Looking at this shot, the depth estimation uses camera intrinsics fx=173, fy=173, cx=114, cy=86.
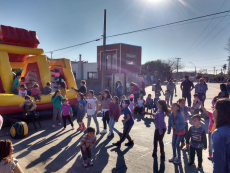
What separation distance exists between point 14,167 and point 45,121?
6.18 metres

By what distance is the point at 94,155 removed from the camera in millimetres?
4500

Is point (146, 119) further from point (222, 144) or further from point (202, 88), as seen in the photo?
point (222, 144)

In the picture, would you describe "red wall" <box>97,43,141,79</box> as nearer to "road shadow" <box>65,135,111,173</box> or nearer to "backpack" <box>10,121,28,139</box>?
"backpack" <box>10,121,28,139</box>

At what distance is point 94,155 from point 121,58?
2097cm

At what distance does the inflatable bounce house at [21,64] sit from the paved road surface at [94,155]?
1.33 m

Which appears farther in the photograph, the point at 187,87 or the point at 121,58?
the point at 121,58

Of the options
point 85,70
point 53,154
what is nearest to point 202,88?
point 53,154

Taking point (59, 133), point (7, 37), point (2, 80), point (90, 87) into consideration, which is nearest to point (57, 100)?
point (59, 133)

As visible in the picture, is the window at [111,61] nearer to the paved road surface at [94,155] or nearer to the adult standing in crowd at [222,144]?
the paved road surface at [94,155]

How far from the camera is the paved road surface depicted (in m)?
3.84

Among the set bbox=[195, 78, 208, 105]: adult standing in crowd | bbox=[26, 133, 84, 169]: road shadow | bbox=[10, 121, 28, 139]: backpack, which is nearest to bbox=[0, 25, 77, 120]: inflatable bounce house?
bbox=[10, 121, 28, 139]: backpack

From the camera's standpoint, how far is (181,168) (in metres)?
3.85

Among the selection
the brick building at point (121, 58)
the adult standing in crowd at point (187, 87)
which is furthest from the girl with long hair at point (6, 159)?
the brick building at point (121, 58)

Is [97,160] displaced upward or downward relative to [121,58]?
downward
